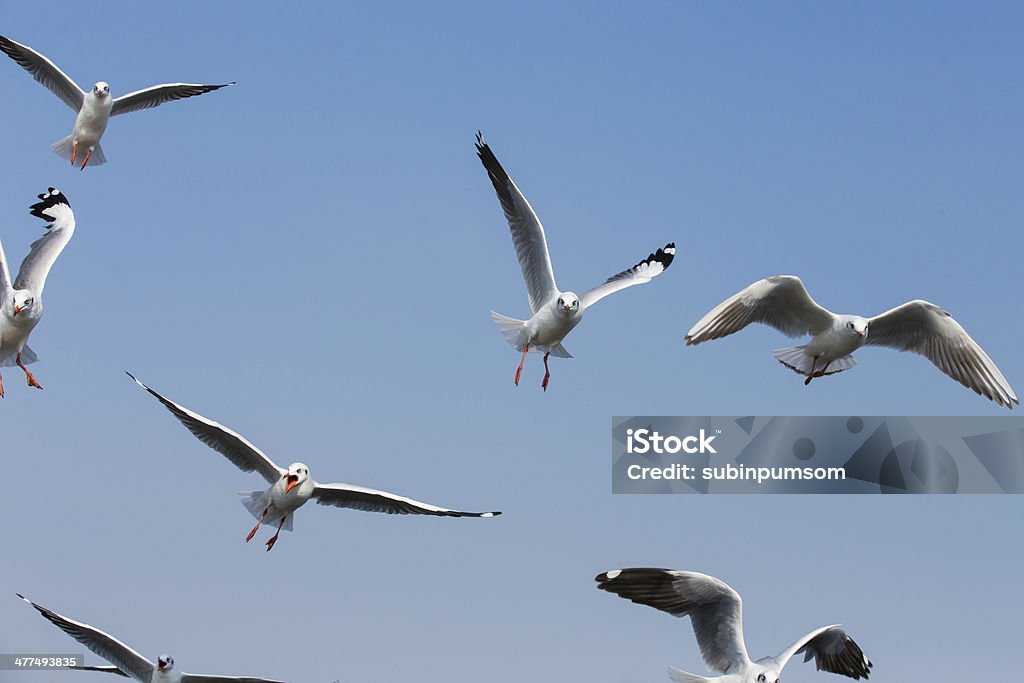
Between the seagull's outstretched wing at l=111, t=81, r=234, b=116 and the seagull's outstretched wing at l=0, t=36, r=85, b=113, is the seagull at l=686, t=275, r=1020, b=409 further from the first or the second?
the seagull's outstretched wing at l=0, t=36, r=85, b=113

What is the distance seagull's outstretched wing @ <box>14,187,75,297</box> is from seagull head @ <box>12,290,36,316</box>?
168 mm

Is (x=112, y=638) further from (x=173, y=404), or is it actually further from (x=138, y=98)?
(x=138, y=98)

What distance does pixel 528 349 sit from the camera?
912cm

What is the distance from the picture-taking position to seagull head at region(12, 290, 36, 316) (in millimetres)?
8766

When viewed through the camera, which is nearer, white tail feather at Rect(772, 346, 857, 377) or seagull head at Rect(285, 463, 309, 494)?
seagull head at Rect(285, 463, 309, 494)

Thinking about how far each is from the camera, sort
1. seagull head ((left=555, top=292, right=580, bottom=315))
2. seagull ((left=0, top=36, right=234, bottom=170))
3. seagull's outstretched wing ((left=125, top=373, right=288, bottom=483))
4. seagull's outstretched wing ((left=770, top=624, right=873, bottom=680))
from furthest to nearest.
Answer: seagull ((left=0, top=36, right=234, bottom=170)) < seagull head ((left=555, top=292, right=580, bottom=315)) < seagull's outstretched wing ((left=125, top=373, right=288, bottom=483)) < seagull's outstretched wing ((left=770, top=624, right=873, bottom=680))

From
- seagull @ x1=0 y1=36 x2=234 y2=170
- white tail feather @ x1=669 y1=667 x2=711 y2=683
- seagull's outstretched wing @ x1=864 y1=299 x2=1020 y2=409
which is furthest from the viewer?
seagull @ x1=0 y1=36 x2=234 y2=170

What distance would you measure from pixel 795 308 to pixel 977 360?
4.52 feet

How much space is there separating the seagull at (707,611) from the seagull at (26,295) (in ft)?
14.7

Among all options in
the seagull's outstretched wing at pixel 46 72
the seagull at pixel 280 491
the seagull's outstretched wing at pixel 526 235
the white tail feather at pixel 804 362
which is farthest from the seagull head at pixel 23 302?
the white tail feather at pixel 804 362

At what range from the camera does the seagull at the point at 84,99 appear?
10.8 metres

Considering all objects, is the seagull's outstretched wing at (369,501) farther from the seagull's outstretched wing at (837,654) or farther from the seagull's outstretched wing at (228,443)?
the seagull's outstretched wing at (837,654)

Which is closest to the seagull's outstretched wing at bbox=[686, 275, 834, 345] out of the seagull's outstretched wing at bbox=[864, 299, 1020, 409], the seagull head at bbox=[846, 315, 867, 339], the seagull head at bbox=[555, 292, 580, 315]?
the seagull head at bbox=[846, 315, 867, 339]

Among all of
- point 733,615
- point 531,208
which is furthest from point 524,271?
point 733,615
